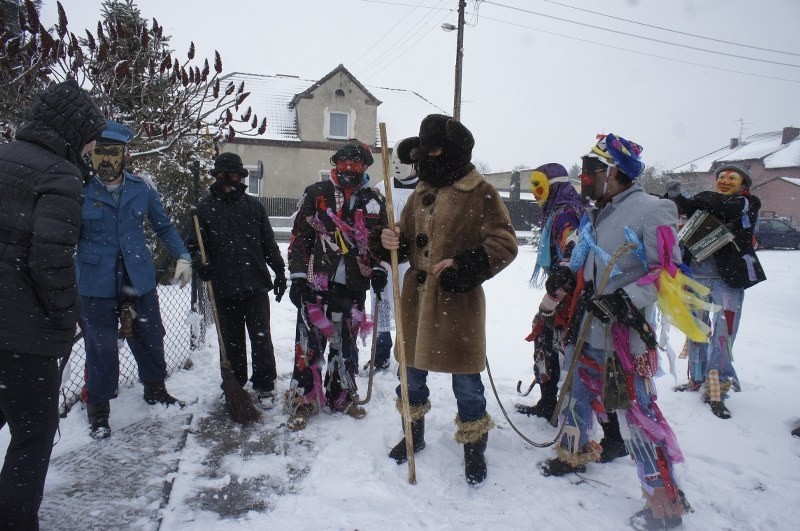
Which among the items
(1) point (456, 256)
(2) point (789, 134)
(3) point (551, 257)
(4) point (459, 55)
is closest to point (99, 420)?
(1) point (456, 256)

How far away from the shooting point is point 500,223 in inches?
103

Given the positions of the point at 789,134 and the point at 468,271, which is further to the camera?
the point at 789,134

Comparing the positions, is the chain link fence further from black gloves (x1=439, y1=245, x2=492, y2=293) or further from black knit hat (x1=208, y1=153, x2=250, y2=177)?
black gloves (x1=439, y1=245, x2=492, y2=293)

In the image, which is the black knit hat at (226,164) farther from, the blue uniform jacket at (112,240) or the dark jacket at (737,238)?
the dark jacket at (737,238)

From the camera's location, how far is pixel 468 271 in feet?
8.14

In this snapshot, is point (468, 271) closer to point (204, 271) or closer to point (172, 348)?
point (204, 271)

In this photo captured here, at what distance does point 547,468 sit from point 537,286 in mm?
1345

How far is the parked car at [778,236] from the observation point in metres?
20.5

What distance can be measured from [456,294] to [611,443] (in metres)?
1.45

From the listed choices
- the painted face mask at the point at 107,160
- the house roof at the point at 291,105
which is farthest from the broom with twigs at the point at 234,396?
the house roof at the point at 291,105

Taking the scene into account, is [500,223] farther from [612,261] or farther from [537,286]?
[537,286]

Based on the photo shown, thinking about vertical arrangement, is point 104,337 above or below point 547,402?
above

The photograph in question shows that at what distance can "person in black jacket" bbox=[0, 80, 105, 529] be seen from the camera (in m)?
1.83

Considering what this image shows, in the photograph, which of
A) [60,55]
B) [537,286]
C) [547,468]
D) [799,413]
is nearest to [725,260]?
[799,413]
